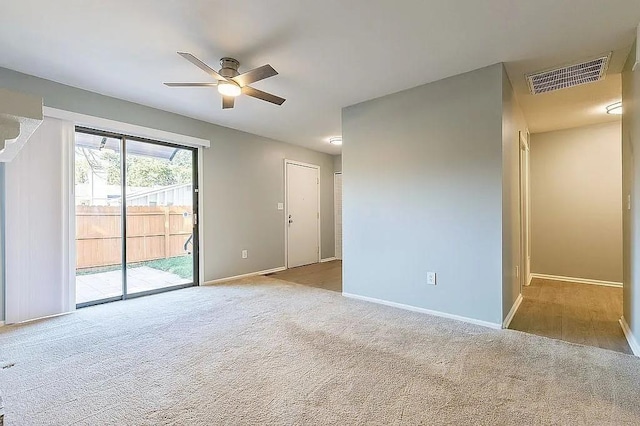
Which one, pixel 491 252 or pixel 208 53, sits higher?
pixel 208 53

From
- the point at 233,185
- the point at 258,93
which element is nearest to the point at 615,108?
the point at 258,93

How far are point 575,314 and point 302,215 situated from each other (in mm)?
4373

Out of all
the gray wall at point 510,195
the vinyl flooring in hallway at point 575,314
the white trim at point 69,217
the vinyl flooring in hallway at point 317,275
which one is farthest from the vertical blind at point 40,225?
the vinyl flooring in hallway at point 575,314

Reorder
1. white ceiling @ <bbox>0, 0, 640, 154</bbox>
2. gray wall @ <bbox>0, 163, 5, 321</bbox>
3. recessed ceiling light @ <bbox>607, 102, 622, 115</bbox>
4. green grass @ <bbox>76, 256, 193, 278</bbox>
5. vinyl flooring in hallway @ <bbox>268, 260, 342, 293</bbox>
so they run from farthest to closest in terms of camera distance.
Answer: vinyl flooring in hallway @ <bbox>268, 260, 342, 293</bbox> → green grass @ <bbox>76, 256, 193, 278</bbox> → recessed ceiling light @ <bbox>607, 102, 622, 115</bbox> → gray wall @ <bbox>0, 163, 5, 321</bbox> → white ceiling @ <bbox>0, 0, 640, 154</bbox>

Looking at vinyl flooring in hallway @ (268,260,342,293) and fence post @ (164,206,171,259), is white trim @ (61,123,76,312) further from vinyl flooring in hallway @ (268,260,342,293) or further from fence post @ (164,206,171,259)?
vinyl flooring in hallway @ (268,260,342,293)

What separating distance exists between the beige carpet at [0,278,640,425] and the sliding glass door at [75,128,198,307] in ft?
2.38

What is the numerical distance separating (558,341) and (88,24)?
14.1 feet

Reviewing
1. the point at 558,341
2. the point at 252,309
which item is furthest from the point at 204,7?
the point at 558,341

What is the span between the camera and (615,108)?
148 inches

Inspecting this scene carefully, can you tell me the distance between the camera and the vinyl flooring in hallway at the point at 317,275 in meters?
4.55

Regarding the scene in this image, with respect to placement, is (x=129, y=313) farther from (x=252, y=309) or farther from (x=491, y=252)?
(x=491, y=252)

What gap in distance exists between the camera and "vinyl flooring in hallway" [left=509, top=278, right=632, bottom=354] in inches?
102

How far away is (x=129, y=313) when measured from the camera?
325 cm

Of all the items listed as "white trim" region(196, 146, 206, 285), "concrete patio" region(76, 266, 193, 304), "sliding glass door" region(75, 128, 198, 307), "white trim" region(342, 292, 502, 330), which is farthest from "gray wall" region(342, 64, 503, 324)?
"concrete patio" region(76, 266, 193, 304)
